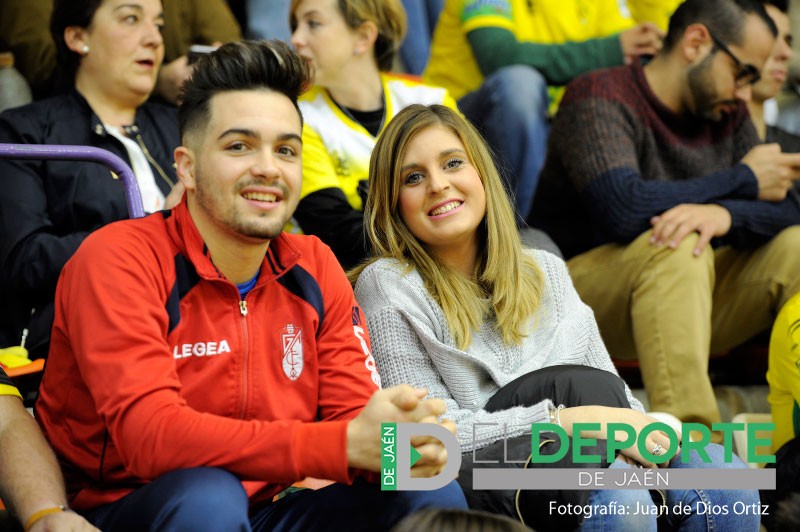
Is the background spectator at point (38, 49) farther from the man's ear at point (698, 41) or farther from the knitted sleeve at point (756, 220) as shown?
the knitted sleeve at point (756, 220)

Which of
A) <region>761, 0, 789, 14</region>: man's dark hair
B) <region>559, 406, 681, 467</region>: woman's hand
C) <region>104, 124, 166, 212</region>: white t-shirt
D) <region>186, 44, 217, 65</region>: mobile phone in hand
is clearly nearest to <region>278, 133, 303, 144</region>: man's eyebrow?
<region>559, 406, 681, 467</region>: woman's hand

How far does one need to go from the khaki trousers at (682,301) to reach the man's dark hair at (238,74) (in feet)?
4.72

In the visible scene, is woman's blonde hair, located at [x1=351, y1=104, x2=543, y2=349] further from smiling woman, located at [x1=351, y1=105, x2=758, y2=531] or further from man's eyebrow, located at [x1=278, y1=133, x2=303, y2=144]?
man's eyebrow, located at [x1=278, y1=133, x2=303, y2=144]

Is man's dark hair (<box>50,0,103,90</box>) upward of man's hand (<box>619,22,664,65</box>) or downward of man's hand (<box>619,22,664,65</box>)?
upward

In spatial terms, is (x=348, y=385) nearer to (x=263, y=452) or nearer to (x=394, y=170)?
(x=263, y=452)

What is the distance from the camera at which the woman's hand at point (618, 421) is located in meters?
2.20

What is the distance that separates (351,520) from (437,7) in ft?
9.87

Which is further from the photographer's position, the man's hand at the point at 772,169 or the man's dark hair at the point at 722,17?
the man's dark hair at the point at 722,17

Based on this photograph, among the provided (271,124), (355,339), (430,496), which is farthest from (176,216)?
(430,496)

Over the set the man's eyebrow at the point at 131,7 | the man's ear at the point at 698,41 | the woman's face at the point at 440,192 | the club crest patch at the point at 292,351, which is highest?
the man's eyebrow at the point at 131,7

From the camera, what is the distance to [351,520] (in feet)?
5.99

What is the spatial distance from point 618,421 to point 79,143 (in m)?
1.64

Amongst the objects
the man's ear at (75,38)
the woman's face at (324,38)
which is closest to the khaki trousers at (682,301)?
the woman's face at (324,38)

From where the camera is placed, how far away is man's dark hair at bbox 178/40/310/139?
2133mm
